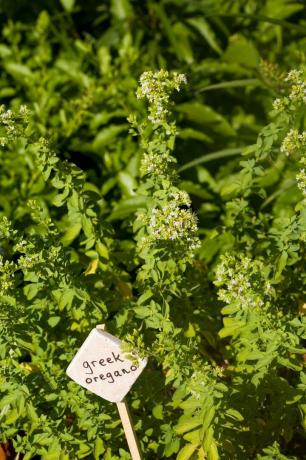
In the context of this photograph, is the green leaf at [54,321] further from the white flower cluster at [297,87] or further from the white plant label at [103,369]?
the white flower cluster at [297,87]

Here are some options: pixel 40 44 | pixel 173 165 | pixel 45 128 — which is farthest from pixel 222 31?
pixel 173 165

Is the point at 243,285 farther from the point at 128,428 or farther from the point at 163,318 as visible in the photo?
the point at 128,428

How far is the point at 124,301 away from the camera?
235cm

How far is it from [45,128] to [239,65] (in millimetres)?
1054

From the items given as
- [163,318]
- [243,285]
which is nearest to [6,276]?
[163,318]

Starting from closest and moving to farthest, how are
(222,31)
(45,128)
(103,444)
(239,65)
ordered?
(103,444) → (45,128) → (239,65) → (222,31)

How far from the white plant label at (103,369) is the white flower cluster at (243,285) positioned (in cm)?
30

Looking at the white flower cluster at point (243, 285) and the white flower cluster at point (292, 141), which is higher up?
the white flower cluster at point (292, 141)

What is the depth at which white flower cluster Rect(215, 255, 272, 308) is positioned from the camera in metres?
1.86

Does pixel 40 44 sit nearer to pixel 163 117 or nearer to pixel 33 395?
pixel 163 117

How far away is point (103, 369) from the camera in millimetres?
1964

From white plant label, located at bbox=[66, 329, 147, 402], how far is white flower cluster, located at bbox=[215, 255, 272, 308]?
0.30m

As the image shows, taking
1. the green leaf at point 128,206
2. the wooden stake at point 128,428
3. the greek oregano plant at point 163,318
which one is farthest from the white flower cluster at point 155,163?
the green leaf at point 128,206

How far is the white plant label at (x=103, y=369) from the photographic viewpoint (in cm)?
194
